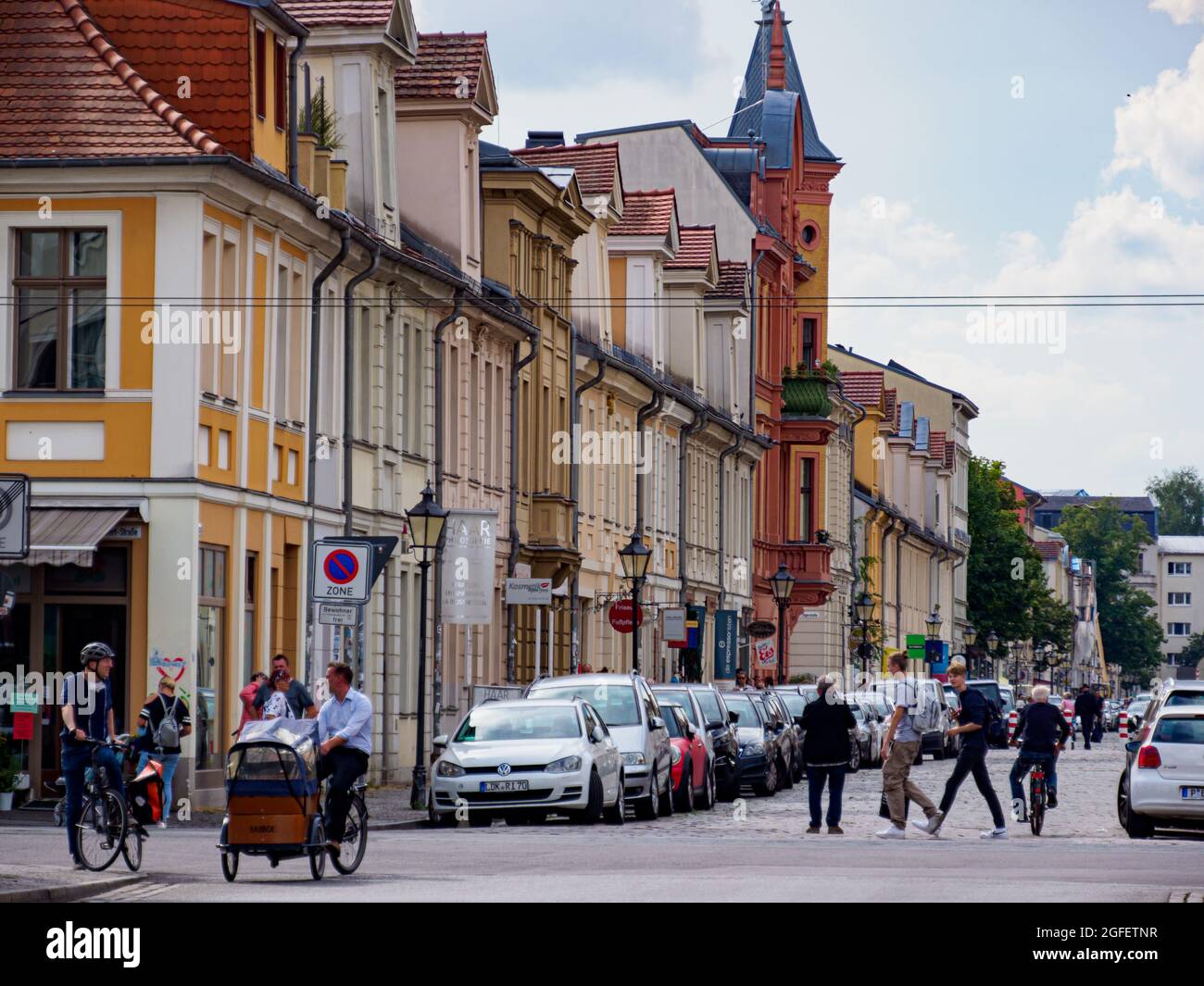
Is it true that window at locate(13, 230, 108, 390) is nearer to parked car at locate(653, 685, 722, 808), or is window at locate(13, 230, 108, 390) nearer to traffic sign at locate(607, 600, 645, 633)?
parked car at locate(653, 685, 722, 808)

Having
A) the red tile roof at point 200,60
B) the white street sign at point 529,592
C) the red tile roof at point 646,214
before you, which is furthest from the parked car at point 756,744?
the red tile roof at point 646,214

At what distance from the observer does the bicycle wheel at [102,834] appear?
19.6 m

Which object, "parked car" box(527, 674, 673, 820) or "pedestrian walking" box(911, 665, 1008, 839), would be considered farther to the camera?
"parked car" box(527, 674, 673, 820)

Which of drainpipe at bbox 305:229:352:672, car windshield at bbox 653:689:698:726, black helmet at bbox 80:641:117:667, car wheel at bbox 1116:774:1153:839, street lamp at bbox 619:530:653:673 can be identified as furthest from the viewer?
street lamp at bbox 619:530:653:673

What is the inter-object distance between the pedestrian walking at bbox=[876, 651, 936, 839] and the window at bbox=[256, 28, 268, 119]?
1067 centimetres

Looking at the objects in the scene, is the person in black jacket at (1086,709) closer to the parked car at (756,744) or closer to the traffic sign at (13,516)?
the parked car at (756,744)

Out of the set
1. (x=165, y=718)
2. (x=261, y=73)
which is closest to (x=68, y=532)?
(x=165, y=718)

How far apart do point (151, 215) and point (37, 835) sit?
26.1ft

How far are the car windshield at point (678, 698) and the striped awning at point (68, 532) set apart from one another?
955 cm

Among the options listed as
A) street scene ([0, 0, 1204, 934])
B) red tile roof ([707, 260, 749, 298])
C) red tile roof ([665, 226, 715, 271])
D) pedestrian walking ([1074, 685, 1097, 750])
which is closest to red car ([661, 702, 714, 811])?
street scene ([0, 0, 1204, 934])

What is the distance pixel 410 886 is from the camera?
60.4 feet

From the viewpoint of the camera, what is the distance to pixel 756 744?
128 feet

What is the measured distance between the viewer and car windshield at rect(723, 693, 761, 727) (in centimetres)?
3978
